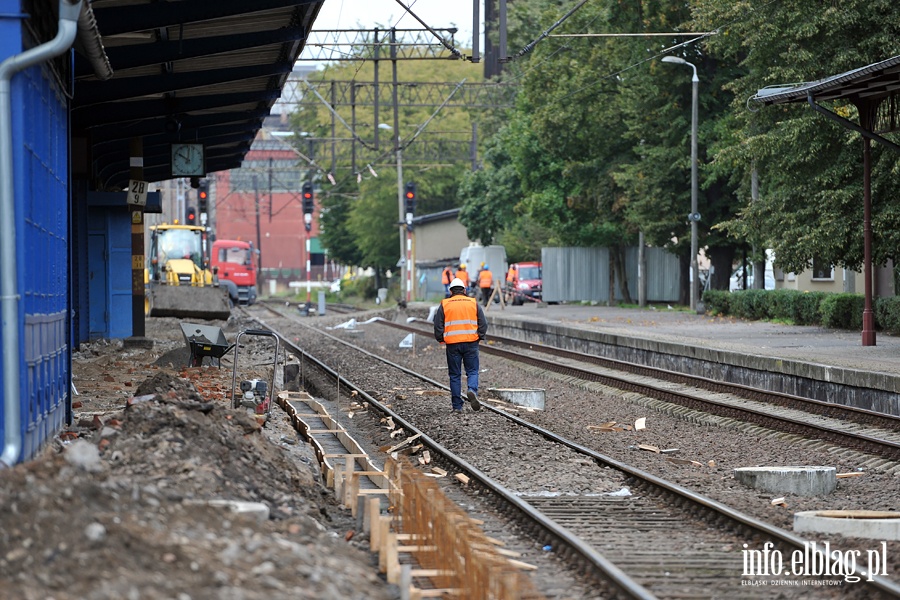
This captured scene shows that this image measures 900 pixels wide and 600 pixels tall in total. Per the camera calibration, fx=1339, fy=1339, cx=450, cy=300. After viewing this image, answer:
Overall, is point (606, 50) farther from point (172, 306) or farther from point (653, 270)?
point (172, 306)

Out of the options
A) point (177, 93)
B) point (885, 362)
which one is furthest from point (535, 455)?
point (177, 93)

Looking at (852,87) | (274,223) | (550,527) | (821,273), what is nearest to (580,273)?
(821,273)

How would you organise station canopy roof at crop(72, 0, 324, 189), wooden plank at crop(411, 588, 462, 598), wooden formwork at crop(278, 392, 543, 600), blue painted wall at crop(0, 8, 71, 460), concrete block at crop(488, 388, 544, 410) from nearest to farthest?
wooden formwork at crop(278, 392, 543, 600)
wooden plank at crop(411, 588, 462, 598)
blue painted wall at crop(0, 8, 71, 460)
station canopy roof at crop(72, 0, 324, 189)
concrete block at crop(488, 388, 544, 410)

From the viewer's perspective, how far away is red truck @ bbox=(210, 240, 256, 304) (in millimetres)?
73119

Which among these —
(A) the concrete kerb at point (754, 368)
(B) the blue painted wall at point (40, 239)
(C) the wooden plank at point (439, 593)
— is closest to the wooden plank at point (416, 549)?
(C) the wooden plank at point (439, 593)

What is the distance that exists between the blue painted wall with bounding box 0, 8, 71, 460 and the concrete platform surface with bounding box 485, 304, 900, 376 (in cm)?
1190

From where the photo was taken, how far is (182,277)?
49.4 metres

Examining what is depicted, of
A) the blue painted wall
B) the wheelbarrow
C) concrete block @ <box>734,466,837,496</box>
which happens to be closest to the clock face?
the wheelbarrow

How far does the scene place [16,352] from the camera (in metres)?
9.55

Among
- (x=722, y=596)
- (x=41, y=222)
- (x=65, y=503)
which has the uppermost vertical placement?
(x=41, y=222)

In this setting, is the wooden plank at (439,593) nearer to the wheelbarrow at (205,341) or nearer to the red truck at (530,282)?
the wheelbarrow at (205,341)

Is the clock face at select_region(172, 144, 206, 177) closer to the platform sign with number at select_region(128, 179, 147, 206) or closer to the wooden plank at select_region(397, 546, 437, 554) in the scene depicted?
the platform sign with number at select_region(128, 179, 147, 206)

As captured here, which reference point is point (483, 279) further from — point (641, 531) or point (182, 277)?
point (641, 531)

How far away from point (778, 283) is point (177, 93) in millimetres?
34124
